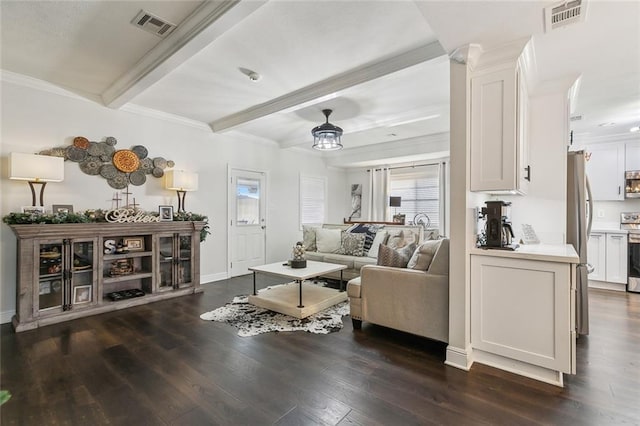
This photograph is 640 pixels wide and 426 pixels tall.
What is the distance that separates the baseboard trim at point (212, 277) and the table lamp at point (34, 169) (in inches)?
92.8

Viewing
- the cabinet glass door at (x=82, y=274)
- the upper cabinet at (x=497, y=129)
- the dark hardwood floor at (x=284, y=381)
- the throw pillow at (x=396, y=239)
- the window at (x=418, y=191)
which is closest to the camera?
the dark hardwood floor at (x=284, y=381)

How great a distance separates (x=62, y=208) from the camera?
141 inches

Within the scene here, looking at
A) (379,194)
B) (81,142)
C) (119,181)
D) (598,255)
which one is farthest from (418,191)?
(81,142)

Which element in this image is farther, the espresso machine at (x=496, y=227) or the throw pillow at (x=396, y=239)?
the throw pillow at (x=396, y=239)

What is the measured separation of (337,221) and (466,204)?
5.83 m

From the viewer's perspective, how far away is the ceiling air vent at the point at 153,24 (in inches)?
91.9

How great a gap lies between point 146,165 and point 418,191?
18.5 ft

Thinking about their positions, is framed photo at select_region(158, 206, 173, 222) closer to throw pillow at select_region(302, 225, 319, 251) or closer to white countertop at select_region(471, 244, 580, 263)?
throw pillow at select_region(302, 225, 319, 251)

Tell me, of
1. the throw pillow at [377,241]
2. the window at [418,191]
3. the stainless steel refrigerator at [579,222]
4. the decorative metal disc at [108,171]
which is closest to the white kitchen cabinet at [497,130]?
the stainless steel refrigerator at [579,222]

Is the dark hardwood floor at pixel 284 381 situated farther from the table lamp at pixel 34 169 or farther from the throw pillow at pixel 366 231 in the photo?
the throw pillow at pixel 366 231

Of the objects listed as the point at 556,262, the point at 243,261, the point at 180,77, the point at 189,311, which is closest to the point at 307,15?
the point at 180,77

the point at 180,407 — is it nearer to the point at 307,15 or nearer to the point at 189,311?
the point at 189,311

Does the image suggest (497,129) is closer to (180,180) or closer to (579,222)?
(579,222)

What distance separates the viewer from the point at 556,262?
6.77 ft
